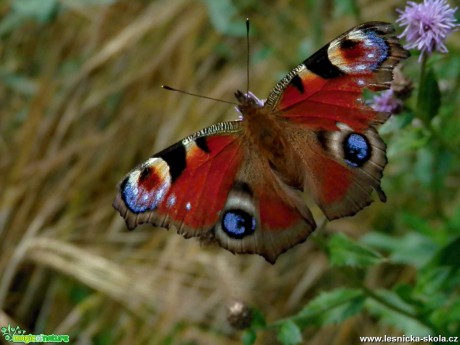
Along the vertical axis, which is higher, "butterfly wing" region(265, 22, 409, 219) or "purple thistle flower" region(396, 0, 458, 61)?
"purple thistle flower" region(396, 0, 458, 61)

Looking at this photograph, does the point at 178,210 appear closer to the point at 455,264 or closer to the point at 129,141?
the point at 455,264

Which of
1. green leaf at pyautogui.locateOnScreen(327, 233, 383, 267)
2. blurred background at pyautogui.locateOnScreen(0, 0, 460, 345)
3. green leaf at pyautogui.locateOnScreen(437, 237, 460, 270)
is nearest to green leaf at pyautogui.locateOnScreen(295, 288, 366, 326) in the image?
blurred background at pyautogui.locateOnScreen(0, 0, 460, 345)

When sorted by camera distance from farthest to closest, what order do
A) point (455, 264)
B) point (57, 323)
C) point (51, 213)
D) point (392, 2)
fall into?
point (392, 2) < point (51, 213) < point (57, 323) < point (455, 264)

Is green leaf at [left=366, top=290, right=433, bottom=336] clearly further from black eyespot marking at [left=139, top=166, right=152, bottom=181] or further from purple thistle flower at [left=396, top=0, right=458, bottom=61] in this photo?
black eyespot marking at [left=139, top=166, right=152, bottom=181]

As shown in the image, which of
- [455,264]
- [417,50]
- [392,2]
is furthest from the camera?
[392,2]

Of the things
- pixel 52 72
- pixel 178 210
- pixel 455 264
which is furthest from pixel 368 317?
pixel 52 72

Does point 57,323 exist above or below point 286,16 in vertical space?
below

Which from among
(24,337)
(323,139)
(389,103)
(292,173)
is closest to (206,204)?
(292,173)
